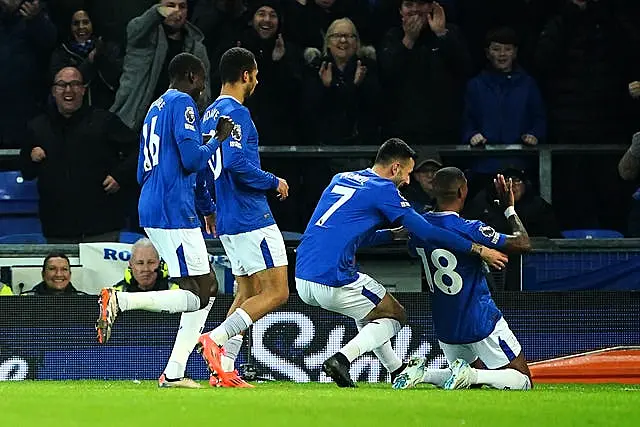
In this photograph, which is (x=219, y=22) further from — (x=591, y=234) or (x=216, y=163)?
(x=216, y=163)

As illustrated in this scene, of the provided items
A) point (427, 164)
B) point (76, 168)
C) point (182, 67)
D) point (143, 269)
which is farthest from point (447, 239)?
point (76, 168)

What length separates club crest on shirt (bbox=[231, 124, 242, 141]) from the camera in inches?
441

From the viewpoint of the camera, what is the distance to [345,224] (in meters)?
10.9

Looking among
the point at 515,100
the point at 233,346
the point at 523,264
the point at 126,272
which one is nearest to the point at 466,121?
the point at 515,100

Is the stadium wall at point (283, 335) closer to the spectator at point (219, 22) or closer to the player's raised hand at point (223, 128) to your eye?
the player's raised hand at point (223, 128)

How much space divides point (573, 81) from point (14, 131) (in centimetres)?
602

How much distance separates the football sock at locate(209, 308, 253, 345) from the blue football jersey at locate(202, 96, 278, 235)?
676 millimetres

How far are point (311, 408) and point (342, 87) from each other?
748 centimetres

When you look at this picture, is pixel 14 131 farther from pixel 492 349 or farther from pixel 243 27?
pixel 492 349

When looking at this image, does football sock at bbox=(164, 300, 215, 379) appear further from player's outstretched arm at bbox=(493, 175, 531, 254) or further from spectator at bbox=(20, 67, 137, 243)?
spectator at bbox=(20, 67, 137, 243)

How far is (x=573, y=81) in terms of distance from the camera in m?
15.8

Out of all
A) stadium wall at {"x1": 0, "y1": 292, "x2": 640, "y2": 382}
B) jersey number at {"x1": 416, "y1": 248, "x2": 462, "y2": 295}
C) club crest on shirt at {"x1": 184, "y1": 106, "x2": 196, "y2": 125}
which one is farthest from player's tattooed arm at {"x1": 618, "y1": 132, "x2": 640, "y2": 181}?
club crest on shirt at {"x1": 184, "y1": 106, "x2": 196, "y2": 125}

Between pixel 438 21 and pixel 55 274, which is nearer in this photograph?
pixel 55 274

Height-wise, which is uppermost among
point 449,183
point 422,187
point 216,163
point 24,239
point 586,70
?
point 586,70
